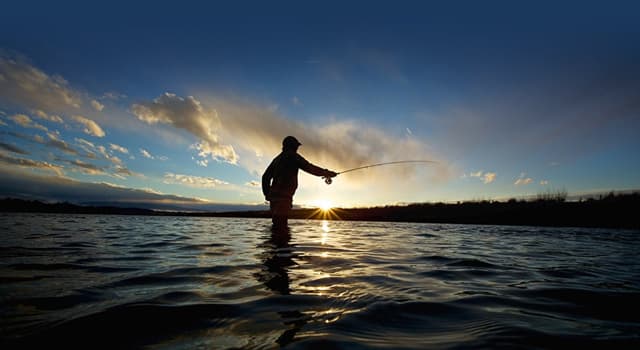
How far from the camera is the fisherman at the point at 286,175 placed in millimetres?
9484

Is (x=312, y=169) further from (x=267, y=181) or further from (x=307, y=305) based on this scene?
(x=307, y=305)

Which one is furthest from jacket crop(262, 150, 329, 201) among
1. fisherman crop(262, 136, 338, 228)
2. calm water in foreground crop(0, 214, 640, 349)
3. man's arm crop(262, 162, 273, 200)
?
calm water in foreground crop(0, 214, 640, 349)

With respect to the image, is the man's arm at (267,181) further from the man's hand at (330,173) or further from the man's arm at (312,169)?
the man's hand at (330,173)

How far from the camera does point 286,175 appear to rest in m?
9.50

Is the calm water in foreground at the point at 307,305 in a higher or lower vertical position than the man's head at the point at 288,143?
lower

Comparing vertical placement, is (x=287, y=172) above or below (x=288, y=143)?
below

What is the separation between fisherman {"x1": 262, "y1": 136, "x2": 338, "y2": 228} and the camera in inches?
373

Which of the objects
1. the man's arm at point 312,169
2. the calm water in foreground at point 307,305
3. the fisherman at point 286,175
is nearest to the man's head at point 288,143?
the fisherman at point 286,175

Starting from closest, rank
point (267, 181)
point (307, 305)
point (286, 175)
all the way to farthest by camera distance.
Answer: point (307, 305), point (286, 175), point (267, 181)

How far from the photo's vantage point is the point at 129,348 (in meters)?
1.47

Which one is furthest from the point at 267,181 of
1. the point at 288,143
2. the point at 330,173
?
the point at 330,173

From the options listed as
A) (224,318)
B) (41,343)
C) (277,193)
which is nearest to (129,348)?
(41,343)

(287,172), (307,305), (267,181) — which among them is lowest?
(307,305)

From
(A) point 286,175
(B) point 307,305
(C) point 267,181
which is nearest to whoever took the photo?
(B) point 307,305
